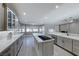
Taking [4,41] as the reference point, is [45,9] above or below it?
above

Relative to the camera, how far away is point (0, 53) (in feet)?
4.59

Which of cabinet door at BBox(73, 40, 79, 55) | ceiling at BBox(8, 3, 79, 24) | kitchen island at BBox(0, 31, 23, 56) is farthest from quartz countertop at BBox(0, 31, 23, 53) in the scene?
cabinet door at BBox(73, 40, 79, 55)

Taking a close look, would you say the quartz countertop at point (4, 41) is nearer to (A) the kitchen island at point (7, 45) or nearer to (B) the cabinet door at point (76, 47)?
(A) the kitchen island at point (7, 45)

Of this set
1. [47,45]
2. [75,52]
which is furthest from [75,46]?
[47,45]

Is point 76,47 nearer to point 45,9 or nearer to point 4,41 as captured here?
point 45,9

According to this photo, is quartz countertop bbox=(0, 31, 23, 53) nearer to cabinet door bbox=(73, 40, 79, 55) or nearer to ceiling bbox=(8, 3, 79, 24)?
→ ceiling bbox=(8, 3, 79, 24)

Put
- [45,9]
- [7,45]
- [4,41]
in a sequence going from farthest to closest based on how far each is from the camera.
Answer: [45,9] → [4,41] → [7,45]

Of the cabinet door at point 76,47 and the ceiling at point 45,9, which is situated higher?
the ceiling at point 45,9

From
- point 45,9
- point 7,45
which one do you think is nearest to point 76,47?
point 45,9

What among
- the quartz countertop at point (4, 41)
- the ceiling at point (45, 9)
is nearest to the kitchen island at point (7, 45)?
the quartz countertop at point (4, 41)

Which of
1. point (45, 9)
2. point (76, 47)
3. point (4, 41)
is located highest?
point (45, 9)

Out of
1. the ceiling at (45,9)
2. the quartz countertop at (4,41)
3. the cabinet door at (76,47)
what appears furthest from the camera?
the ceiling at (45,9)

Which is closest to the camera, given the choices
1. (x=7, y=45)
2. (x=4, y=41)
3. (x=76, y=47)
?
(x=7, y=45)

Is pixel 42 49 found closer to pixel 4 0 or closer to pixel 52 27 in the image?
pixel 4 0
